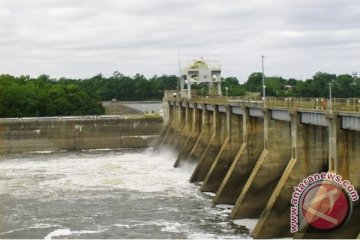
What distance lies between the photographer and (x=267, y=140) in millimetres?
32719

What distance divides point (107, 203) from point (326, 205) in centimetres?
1574

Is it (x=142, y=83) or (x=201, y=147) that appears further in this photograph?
(x=142, y=83)

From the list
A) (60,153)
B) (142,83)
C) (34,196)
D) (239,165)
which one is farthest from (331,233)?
(142,83)

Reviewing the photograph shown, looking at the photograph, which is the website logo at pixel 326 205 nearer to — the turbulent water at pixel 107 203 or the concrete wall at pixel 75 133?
the turbulent water at pixel 107 203

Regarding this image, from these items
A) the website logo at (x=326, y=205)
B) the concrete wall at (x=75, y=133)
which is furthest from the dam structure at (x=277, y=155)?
the concrete wall at (x=75, y=133)

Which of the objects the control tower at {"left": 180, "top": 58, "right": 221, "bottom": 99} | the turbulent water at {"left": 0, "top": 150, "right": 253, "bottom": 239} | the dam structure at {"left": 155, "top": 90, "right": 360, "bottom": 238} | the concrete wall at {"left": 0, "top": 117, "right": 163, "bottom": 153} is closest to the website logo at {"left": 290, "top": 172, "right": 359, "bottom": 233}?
the dam structure at {"left": 155, "top": 90, "right": 360, "bottom": 238}

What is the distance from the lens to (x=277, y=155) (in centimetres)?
3203

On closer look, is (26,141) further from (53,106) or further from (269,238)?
(269,238)

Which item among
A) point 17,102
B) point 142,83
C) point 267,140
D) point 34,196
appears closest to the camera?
point 267,140

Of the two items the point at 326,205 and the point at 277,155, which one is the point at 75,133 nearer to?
the point at 277,155

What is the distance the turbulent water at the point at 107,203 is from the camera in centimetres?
2886

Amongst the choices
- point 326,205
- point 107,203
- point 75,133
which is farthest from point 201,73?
point 326,205

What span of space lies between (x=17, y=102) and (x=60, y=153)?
991 inches

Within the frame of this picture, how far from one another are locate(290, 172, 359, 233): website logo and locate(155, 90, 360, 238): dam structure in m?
0.30
